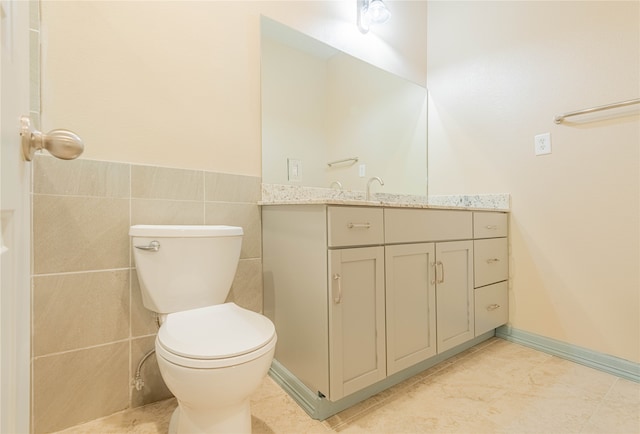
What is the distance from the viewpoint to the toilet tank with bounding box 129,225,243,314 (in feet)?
3.59

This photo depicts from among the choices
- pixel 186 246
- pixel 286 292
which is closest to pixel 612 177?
pixel 286 292

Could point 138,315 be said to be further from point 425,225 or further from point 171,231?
point 425,225

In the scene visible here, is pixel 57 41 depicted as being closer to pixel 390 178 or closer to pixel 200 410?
pixel 200 410

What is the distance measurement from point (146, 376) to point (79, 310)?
14.7 inches

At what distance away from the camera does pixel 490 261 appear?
177 centimetres

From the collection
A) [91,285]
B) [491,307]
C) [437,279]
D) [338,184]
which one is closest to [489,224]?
[491,307]

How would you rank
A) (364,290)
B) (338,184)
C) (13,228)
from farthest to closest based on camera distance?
(338,184), (364,290), (13,228)

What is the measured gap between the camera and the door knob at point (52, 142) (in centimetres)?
40

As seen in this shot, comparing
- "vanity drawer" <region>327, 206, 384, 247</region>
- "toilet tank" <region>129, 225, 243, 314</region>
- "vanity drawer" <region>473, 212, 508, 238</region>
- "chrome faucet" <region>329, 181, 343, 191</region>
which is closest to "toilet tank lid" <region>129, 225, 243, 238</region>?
"toilet tank" <region>129, 225, 243, 314</region>

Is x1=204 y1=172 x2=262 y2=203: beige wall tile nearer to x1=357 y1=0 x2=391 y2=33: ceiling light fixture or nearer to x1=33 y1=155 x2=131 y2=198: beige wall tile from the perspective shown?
x1=33 y1=155 x2=131 y2=198: beige wall tile

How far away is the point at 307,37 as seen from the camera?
5.62ft

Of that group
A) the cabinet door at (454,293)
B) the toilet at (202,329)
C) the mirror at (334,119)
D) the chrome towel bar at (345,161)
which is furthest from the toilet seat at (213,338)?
the chrome towel bar at (345,161)

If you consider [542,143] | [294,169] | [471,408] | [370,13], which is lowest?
[471,408]

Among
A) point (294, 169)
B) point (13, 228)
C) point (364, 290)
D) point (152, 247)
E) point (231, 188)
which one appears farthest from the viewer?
point (294, 169)
